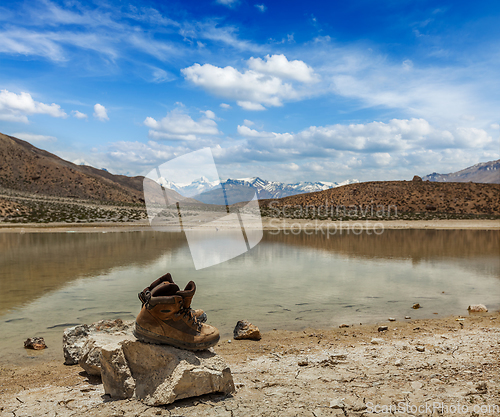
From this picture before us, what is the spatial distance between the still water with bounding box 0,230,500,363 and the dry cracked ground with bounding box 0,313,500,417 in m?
1.15

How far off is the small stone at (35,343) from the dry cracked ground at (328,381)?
26.4 inches

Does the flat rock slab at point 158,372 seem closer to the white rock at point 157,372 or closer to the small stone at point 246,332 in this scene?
the white rock at point 157,372

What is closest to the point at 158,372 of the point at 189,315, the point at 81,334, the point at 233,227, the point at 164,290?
the point at 189,315

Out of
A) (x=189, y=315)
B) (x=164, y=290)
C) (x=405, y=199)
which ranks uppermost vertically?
(x=405, y=199)

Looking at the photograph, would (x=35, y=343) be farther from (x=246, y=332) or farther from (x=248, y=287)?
(x=248, y=287)

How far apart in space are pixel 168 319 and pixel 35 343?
11.2ft

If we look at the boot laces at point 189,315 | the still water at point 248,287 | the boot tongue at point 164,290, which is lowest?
the still water at point 248,287

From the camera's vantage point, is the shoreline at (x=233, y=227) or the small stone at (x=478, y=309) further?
the shoreline at (x=233, y=227)

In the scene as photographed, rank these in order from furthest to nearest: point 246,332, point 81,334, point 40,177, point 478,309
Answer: point 40,177 < point 478,309 < point 246,332 < point 81,334

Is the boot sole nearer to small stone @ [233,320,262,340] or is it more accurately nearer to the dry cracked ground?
the dry cracked ground

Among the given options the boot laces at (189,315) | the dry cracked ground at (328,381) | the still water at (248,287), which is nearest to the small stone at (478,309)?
the still water at (248,287)

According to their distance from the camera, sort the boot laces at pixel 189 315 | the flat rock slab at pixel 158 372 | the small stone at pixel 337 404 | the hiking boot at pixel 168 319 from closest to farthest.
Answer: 1. the small stone at pixel 337 404
2. the flat rock slab at pixel 158 372
3. the hiking boot at pixel 168 319
4. the boot laces at pixel 189 315

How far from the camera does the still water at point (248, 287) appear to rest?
7.80 metres

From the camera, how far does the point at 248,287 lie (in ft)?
35.7
